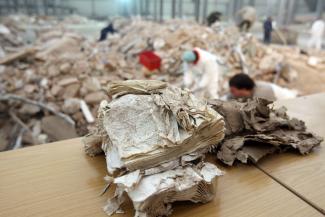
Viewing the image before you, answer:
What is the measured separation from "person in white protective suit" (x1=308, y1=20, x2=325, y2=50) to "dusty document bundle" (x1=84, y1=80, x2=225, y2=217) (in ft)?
30.0

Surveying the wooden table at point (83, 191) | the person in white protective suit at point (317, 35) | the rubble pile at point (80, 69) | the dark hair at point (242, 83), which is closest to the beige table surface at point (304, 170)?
the wooden table at point (83, 191)

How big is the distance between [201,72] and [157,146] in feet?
11.1

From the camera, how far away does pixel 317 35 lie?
8.51 m

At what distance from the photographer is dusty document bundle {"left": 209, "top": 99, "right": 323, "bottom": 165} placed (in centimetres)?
74

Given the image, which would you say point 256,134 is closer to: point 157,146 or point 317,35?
point 157,146

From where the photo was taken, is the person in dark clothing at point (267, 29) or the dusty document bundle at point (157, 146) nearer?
the dusty document bundle at point (157, 146)

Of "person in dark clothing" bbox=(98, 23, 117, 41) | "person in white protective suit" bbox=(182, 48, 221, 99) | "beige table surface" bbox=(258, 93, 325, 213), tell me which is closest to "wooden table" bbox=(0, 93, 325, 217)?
"beige table surface" bbox=(258, 93, 325, 213)

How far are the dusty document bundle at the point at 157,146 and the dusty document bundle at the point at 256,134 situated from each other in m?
0.11

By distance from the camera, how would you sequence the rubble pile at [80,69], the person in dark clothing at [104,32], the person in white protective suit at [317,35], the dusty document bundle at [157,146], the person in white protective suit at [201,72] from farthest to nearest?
the person in white protective suit at [317,35]
the person in dark clothing at [104,32]
the rubble pile at [80,69]
the person in white protective suit at [201,72]
the dusty document bundle at [157,146]

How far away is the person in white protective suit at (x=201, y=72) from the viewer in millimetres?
3675

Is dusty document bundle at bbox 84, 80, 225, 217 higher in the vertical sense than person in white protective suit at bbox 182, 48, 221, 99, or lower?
higher

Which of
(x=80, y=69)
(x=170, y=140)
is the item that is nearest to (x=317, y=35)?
(x=80, y=69)

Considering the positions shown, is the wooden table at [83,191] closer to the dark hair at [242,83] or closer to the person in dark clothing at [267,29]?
the dark hair at [242,83]

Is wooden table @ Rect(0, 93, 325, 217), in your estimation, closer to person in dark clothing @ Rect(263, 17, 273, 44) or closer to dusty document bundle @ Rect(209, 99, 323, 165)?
dusty document bundle @ Rect(209, 99, 323, 165)
